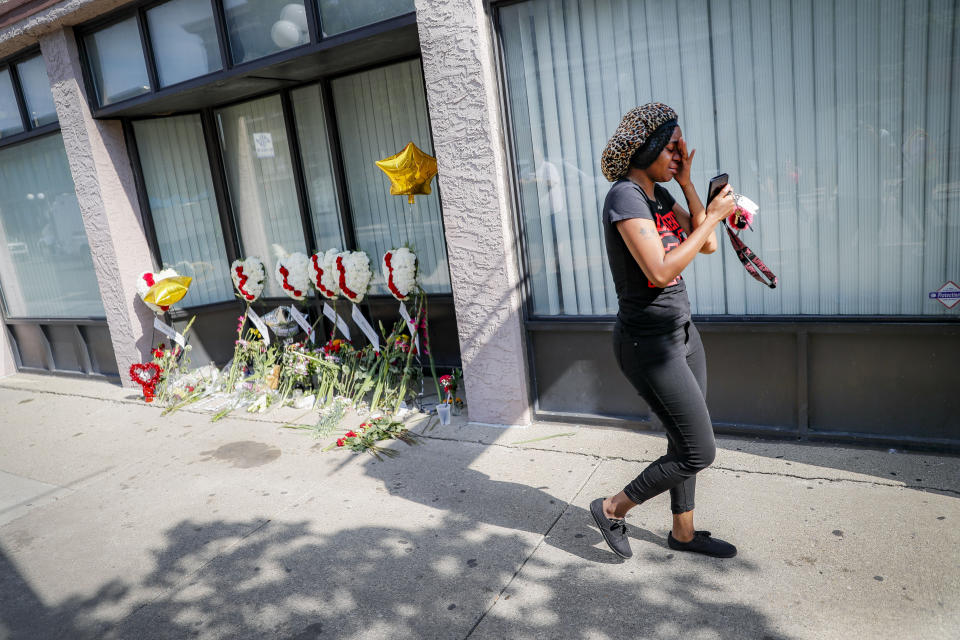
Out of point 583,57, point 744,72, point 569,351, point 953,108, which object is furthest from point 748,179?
point 569,351

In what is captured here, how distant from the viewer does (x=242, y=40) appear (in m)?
5.51

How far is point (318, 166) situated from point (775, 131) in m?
4.10

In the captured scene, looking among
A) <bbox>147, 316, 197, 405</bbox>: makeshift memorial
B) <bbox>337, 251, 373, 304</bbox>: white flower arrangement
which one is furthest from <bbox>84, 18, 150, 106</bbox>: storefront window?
<bbox>337, 251, 373, 304</bbox>: white flower arrangement

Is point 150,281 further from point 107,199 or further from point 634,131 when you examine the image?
point 634,131

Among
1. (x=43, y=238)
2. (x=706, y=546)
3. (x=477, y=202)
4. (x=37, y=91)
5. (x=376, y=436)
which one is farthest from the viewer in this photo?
(x=43, y=238)

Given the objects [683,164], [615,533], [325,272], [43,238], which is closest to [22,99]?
[43,238]

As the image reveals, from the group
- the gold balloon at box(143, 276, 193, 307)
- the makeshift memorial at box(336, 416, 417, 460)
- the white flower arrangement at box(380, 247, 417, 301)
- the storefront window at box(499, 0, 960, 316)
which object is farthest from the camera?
the gold balloon at box(143, 276, 193, 307)

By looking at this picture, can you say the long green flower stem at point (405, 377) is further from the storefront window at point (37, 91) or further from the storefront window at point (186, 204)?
the storefront window at point (37, 91)

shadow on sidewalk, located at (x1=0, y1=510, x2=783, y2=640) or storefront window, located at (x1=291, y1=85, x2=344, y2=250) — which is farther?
storefront window, located at (x1=291, y1=85, x2=344, y2=250)

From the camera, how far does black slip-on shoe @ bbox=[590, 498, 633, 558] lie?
301 cm

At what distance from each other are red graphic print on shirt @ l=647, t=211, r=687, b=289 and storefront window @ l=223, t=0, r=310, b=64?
3587 millimetres

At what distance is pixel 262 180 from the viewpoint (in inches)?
263

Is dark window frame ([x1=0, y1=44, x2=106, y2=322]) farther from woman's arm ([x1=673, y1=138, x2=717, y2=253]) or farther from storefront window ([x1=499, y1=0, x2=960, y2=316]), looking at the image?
woman's arm ([x1=673, y1=138, x2=717, y2=253])

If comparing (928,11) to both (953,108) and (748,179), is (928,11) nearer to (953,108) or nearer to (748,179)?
(953,108)
